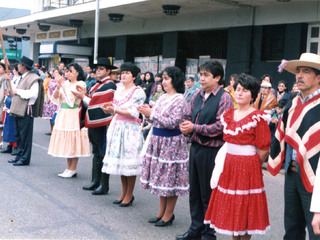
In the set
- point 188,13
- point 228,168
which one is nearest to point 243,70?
point 188,13

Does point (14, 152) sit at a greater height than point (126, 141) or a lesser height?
lesser

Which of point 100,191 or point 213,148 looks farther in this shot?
point 100,191

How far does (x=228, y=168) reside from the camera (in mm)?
4141

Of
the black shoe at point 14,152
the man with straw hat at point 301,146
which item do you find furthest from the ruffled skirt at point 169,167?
the black shoe at point 14,152

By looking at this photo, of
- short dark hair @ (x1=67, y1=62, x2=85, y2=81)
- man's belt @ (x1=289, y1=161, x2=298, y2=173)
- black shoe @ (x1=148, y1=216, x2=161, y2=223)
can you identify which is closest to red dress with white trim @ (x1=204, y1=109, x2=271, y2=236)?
man's belt @ (x1=289, y1=161, x2=298, y2=173)

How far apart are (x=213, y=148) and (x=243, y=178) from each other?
0.68 metres

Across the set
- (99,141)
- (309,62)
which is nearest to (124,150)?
(99,141)

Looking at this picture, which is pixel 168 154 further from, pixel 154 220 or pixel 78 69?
pixel 78 69

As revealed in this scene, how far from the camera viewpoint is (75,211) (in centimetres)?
580

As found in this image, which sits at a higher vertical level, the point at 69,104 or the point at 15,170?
the point at 69,104

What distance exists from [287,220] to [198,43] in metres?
14.0

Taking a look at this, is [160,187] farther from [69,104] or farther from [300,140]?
[69,104]

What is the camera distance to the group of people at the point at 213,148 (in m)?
3.69

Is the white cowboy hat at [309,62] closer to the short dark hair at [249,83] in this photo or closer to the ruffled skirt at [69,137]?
the short dark hair at [249,83]
